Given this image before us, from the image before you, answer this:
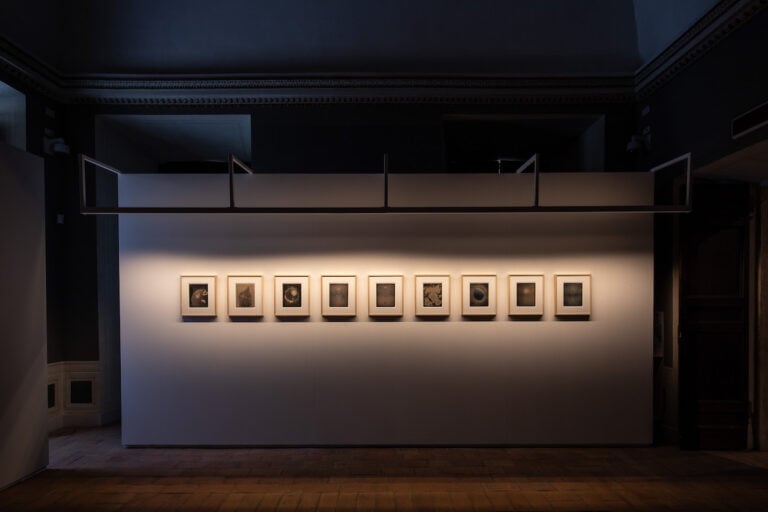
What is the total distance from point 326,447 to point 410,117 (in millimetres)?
5415

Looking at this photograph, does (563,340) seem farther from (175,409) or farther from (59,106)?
(59,106)

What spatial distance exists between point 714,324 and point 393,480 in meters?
4.84

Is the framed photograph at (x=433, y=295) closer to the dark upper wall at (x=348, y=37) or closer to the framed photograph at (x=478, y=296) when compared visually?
the framed photograph at (x=478, y=296)

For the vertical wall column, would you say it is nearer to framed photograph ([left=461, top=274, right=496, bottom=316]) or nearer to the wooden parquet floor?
the wooden parquet floor

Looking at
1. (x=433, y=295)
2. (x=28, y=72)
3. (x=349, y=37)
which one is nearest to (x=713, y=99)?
(x=433, y=295)

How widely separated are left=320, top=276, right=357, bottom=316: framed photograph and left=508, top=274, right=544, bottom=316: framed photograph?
84.3 inches

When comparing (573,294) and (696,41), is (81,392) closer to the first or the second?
(573,294)

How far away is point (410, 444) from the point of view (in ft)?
18.8

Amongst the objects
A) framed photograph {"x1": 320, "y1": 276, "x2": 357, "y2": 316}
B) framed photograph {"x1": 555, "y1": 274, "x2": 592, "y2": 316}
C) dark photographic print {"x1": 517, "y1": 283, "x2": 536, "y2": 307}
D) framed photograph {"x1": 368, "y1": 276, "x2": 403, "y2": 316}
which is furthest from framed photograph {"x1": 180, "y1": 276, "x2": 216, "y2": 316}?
framed photograph {"x1": 555, "y1": 274, "x2": 592, "y2": 316}

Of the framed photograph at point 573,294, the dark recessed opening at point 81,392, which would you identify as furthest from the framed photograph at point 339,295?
the dark recessed opening at point 81,392

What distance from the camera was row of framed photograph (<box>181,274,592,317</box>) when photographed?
562 cm

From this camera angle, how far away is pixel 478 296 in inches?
222

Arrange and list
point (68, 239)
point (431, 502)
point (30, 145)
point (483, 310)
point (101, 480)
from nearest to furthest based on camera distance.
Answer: point (431, 502) < point (101, 480) < point (483, 310) < point (30, 145) < point (68, 239)

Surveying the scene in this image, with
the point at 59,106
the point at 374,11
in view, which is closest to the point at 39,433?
the point at 59,106
